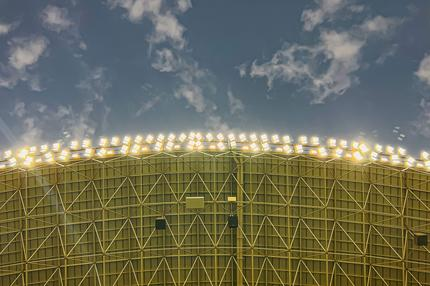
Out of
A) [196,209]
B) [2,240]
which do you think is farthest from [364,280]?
[2,240]

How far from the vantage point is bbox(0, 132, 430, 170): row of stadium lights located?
36.8 metres

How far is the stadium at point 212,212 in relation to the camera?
3681cm

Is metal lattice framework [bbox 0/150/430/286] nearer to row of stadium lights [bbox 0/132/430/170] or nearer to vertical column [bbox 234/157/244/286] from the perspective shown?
vertical column [bbox 234/157/244/286]

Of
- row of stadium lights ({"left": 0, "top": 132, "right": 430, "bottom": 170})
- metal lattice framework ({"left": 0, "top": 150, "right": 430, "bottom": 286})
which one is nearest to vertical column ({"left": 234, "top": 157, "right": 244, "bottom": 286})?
metal lattice framework ({"left": 0, "top": 150, "right": 430, "bottom": 286})

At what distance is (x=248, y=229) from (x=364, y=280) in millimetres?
11482

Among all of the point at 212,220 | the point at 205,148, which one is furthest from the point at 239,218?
the point at 205,148

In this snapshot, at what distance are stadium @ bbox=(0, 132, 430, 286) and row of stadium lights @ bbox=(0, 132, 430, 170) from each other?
12 cm

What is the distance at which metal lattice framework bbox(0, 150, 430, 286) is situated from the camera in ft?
121

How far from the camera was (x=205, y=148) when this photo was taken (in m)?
38.1

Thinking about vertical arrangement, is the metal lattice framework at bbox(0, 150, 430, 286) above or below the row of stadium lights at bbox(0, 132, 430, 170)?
below

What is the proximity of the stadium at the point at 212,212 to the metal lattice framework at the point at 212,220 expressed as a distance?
0.10 m

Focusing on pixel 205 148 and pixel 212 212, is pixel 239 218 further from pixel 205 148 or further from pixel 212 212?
pixel 205 148

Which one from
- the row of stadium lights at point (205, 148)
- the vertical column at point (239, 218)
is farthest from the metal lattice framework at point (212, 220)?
the row of stadium lights at point (205, 148)

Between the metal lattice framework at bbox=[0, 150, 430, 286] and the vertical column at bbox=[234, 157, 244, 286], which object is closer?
the vertical column at bbox=[234, 157, 244, 286]
